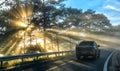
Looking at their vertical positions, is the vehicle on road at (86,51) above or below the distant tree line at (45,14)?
below

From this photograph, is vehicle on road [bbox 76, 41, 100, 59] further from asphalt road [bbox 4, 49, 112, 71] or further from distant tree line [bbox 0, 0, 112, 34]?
distant tree line [bbox 0, 0, 112, 34]

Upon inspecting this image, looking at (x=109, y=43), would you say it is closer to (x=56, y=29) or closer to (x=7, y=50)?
(x=56, y=29)

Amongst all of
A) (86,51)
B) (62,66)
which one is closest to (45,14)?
(86,51)

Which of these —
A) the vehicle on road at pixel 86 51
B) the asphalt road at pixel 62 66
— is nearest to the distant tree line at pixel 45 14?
the vehicle on road at pixel 86 51

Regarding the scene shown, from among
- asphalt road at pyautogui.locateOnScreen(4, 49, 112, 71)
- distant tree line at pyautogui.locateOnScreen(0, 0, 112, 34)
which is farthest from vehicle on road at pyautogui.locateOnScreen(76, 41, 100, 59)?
distant tree line at pyautogui.locateOnScreen(0, 0, 112, 34)

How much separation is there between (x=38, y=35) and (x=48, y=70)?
144 feet

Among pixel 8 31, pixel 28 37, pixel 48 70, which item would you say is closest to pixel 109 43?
pixel 28 37

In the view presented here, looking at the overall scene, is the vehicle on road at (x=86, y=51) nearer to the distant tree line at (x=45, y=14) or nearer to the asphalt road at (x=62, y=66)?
the asphalt road at (x=62, y=66)

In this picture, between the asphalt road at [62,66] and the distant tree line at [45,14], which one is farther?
the distant tree line at [45,14]

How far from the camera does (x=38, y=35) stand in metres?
63.7

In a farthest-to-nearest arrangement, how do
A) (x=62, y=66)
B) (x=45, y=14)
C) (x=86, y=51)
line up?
(x=45, y=14)
(x=86, y=51)
(x=62, y=66)

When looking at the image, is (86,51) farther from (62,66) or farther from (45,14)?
(45,14)

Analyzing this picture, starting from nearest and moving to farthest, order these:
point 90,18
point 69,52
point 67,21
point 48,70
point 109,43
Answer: point 48,70 < point 69,52 < point 67,21 < point 90,18 < point 109,43

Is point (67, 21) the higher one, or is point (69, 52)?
point (67, 21)
